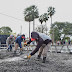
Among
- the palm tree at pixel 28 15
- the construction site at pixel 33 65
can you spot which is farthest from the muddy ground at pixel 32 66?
the palm tree at pixel 28 15

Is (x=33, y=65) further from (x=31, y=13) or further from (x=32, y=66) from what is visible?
(x=31, y=13)

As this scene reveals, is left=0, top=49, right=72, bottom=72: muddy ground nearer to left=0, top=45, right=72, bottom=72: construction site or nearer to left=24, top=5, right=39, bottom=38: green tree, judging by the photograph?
left=0, top=45, right=72, bottom=72: construction site

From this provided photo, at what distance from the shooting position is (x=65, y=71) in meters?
5.09

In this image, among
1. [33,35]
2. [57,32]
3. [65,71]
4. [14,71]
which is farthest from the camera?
[57,32]

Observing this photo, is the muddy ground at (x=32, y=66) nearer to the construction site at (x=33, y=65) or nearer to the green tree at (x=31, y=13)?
the construction site at (x=33, y=65)

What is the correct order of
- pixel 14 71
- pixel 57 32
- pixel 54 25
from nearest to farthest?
pixel 14 71 → pixel 57 32 → pixel 54 25

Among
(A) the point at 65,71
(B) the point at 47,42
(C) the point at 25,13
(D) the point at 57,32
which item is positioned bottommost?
(A) the point at 65,71

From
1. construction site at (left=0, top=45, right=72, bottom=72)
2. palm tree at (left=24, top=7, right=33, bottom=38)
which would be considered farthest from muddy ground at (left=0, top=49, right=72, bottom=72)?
palm tree at (left=24, top=7, right=33, bottom=38)

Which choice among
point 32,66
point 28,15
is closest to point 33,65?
point 32,66

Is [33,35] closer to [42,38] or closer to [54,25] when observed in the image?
[42,38]

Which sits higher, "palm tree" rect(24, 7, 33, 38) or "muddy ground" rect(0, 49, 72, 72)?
"palm tree" rect(24, 7, 33, 38)

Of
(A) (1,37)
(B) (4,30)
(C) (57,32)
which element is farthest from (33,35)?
(B) (4,30)

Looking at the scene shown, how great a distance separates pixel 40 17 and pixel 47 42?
39.5m

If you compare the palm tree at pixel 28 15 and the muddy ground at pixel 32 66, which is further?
the palm tree at pixel 28 15
